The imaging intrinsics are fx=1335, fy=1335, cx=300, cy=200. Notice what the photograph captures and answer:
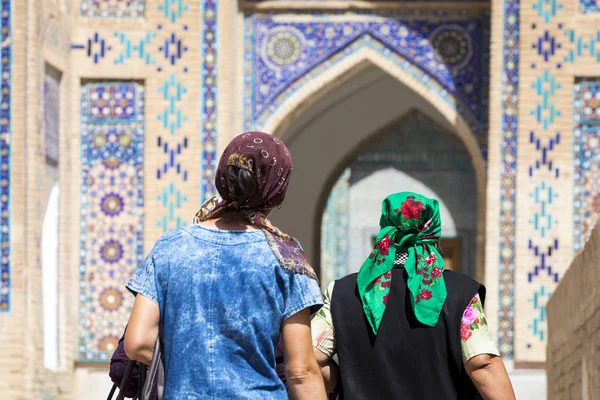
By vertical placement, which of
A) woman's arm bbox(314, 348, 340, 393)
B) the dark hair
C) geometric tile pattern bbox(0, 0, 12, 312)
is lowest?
woman's arm bbox(314, 348, 340, 393)

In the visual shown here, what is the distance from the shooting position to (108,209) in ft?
35.5

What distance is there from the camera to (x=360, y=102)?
1270 cm

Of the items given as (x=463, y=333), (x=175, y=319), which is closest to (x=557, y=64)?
(x=463, y=333)

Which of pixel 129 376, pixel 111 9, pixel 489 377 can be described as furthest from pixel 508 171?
pixel 129 376

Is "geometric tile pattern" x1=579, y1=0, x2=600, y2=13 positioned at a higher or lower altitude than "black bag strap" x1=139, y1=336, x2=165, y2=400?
higher

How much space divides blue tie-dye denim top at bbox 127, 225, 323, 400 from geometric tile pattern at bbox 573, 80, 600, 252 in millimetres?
7853

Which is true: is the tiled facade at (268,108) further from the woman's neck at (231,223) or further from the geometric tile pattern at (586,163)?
the woman's neck at (231,223)

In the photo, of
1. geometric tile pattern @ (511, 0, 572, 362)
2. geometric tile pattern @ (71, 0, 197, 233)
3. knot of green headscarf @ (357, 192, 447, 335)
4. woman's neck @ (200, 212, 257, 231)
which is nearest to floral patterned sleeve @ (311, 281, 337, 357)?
knot of green headscarf @ (357, 192, 447, 335)

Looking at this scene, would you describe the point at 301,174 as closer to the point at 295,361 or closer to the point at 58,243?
the point at 58,243

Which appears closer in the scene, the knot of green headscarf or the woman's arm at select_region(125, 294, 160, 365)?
the woman's arm at select_region(125, 294, 160, 365)

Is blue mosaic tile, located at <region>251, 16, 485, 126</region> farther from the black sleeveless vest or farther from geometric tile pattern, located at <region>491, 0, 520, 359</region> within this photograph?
the black sleeveless vest

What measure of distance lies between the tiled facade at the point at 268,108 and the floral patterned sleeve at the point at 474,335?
7014mm

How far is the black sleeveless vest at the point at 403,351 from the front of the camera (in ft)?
11.2

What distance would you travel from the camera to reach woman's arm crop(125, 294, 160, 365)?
9.55 ft
